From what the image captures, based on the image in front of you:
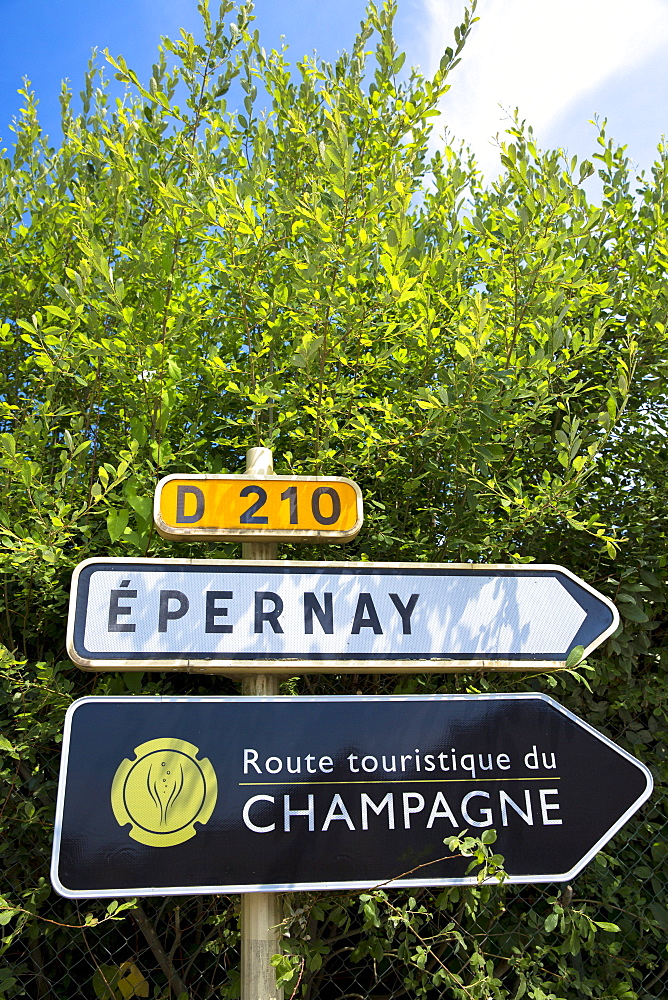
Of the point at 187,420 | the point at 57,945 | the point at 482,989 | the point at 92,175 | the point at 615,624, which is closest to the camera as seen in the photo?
the point at 482,989

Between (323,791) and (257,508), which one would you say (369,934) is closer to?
(323,791)

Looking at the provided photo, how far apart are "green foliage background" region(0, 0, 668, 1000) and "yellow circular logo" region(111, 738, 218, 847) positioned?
1.56ft

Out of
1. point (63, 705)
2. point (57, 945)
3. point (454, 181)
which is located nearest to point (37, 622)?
point (63, 705)

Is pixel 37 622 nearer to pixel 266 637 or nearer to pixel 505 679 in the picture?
pixel 266 637

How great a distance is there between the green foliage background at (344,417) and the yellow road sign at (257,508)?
23 cm

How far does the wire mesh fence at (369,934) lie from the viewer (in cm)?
203

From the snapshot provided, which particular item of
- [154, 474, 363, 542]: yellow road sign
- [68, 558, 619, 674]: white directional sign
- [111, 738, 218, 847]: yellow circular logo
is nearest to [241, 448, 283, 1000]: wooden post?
[111, 738, 218, 847]: yellow circular logo

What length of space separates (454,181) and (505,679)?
1659mm

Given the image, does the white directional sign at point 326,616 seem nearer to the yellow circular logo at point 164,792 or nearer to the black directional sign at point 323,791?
the black directional sign at point 323,791

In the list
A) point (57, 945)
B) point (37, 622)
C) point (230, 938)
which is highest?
point (37, 622)

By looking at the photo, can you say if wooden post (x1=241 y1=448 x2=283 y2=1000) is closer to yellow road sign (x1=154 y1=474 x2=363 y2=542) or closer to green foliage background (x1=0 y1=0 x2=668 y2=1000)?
green foliage background (x1=0 y1=0 x2=668 y2=1000)

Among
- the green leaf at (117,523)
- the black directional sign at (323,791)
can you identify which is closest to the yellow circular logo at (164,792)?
the black directional sign at (323,791)

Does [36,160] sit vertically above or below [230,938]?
above

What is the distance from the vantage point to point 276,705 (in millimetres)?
1771
